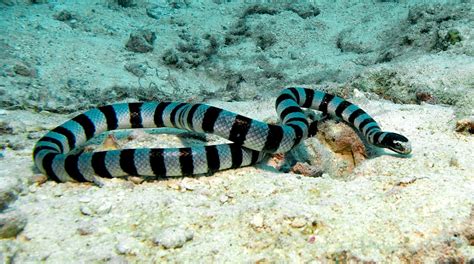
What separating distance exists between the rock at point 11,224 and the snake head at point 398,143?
2257mm

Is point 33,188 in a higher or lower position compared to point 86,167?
lower

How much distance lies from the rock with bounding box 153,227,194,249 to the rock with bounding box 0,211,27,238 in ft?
2.22

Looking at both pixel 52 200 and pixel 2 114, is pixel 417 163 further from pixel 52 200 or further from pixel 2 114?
pixel 2 114

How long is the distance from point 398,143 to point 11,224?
231 centimetres

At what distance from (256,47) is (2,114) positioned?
3.54 m

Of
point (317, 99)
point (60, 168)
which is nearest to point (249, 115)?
point (317, 99)

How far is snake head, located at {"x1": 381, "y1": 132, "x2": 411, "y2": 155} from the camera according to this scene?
8.37 feet

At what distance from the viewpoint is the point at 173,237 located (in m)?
1.84

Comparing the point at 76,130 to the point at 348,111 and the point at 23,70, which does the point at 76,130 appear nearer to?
the point at 23,70

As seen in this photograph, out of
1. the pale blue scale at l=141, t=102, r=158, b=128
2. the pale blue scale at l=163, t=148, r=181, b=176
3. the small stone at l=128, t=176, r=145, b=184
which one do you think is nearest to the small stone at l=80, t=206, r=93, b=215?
the small stone at l=128, t=176, r=145, b=184

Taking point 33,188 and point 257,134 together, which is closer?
point 33,188

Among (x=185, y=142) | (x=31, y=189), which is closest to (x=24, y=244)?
(x=31, y=189)

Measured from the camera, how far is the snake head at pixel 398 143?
Answer: 255 cm

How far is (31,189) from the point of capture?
7.66ft
